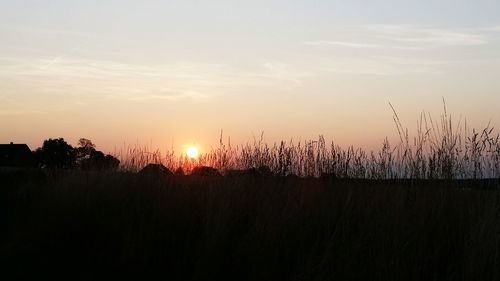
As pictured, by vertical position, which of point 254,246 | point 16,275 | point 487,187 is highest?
point 487,187

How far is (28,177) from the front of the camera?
16.8 metres

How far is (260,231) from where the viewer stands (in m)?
7.32

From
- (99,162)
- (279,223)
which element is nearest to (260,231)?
(279,223)

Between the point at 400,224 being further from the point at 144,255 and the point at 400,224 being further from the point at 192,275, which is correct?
the point at 144,255

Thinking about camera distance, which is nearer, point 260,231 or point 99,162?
point 260,231

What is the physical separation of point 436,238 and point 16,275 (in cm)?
509

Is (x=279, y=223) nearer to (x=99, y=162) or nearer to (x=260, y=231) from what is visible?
(x=260, y=231)

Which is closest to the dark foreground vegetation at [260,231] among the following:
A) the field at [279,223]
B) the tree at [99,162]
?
the field at [279,223]

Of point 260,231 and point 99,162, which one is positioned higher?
point 99,162

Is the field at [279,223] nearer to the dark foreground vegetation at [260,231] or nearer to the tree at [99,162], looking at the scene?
the dark foreground vegetation at [260,231]

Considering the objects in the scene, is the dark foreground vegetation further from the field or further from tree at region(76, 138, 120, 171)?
tree at region(76, 138, 120, 171)

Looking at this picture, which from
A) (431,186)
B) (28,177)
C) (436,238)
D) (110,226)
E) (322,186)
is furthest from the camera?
(28,177)

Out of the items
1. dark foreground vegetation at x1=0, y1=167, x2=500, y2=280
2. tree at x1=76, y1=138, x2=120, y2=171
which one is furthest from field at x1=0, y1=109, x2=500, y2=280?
tree at x1=76, y1=138, x2=120, y2=171

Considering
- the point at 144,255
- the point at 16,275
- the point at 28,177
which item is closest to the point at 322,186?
the point at 144,255
